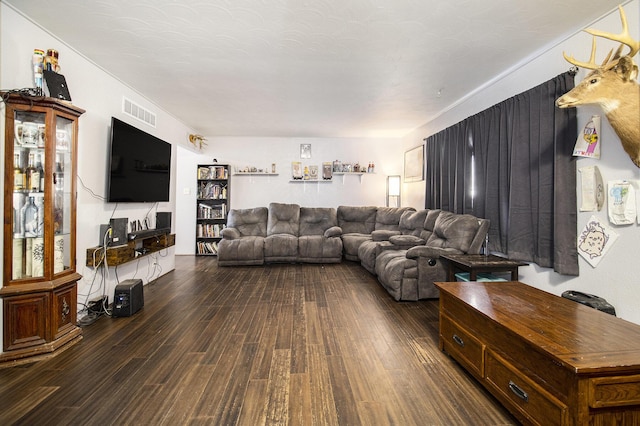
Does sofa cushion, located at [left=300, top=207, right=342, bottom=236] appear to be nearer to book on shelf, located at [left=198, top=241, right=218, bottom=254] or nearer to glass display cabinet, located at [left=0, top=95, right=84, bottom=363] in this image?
book on shelf, located at [left=198, top=241, right=218, bottom=254]

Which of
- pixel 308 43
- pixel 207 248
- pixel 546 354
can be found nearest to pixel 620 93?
pixel 546 354

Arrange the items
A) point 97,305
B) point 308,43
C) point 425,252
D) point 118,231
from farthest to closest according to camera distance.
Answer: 1. point 425,252
2. point 118,231
3. point 97,305
4. point 308,43

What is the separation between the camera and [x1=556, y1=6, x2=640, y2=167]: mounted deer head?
1609mm

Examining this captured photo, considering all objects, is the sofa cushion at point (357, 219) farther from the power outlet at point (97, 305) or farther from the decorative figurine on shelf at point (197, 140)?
the power outlet at point (97, 305)

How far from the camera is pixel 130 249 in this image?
294 centimetres

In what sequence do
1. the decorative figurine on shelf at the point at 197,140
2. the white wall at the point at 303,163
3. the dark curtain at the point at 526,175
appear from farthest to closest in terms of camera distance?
the white wall at the point at 303,163
the decorative figurine on shelf at the point at 197,140
the dark curtain at the point at 526,175

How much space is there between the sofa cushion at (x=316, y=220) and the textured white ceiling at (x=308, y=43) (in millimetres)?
→ 2259

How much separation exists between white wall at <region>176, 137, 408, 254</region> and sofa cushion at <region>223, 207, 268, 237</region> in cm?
62

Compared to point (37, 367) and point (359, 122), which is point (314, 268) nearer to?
point (359, 122)

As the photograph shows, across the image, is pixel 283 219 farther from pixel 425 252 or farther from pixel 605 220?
pixel 605 220

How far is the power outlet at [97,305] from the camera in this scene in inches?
102

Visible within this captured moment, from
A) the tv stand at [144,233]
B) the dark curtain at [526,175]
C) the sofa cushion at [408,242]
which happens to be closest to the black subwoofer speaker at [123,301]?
the tv stand at [144,233]

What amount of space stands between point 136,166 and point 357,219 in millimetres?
3831

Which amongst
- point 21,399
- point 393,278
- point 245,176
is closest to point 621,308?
point 393,278
